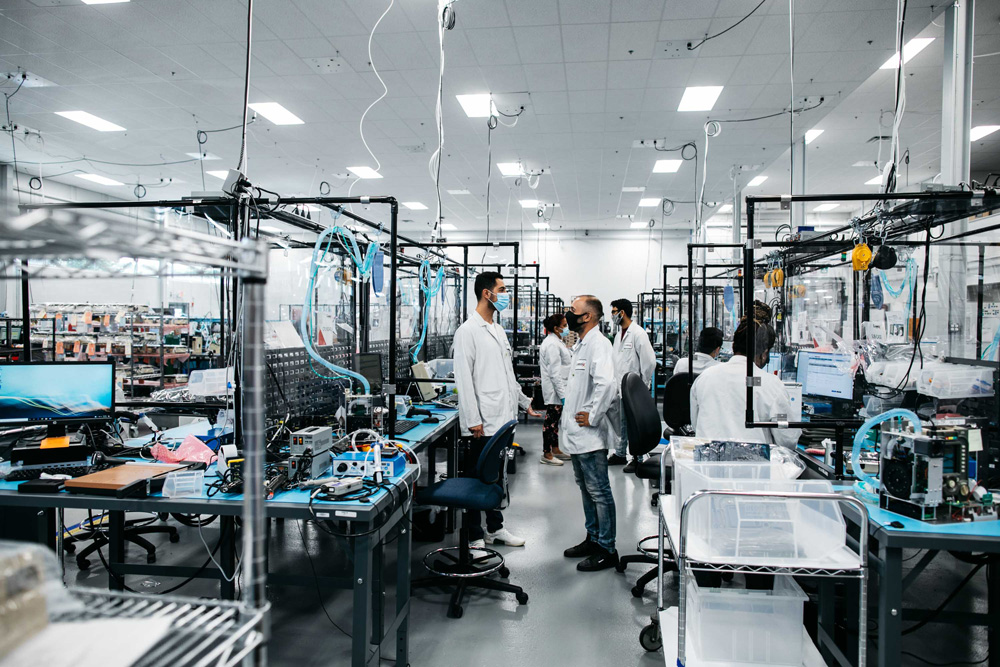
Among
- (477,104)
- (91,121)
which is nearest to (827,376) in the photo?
(477,104)

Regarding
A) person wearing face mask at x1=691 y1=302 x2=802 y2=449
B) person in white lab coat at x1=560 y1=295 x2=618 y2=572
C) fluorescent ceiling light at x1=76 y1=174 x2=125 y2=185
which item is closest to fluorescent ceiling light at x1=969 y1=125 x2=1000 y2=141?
person wearing face mask at x1=691 y1=302 x2=802 y2=449

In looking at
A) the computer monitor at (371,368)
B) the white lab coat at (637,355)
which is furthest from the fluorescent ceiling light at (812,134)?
the computer monitor at (371,368)

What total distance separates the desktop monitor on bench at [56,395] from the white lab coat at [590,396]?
2298 mm

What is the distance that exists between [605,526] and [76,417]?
2693 mm

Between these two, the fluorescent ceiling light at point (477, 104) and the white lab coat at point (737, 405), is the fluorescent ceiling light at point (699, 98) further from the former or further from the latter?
the white lab coat at point (737, 405)

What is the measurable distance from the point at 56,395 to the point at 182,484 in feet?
3.09

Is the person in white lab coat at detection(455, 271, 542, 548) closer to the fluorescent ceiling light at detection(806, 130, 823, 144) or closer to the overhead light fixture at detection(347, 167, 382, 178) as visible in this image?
the fluorescent ceiling light at detection(806, 130, 823, 144)

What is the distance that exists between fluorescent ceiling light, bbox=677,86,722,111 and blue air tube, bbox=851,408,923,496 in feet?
15.1

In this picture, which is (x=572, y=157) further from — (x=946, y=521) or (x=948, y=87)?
(x=946, y=521)

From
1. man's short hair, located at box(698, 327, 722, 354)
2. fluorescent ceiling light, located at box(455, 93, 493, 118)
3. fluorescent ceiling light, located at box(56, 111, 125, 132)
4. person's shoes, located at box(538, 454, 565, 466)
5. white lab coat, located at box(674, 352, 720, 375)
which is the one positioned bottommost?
person's shoes, located at box(538, 454, 565, 466)

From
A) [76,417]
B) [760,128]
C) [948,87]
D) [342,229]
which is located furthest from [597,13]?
[76,417]

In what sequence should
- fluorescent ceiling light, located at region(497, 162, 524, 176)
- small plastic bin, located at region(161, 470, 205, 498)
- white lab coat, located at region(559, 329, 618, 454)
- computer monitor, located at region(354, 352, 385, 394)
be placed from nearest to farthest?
small plastic bin, located at region(161, 470, 205, 498) < white lab coat, located at region(559, 329, 618, 454) < computer monitor, located at region(354, 352, 385, 394) < fluorescent ceiling light, located at region(497, 162, 524, 176)

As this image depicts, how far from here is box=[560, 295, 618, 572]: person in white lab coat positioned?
306 cm

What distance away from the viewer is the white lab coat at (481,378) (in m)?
3.21
